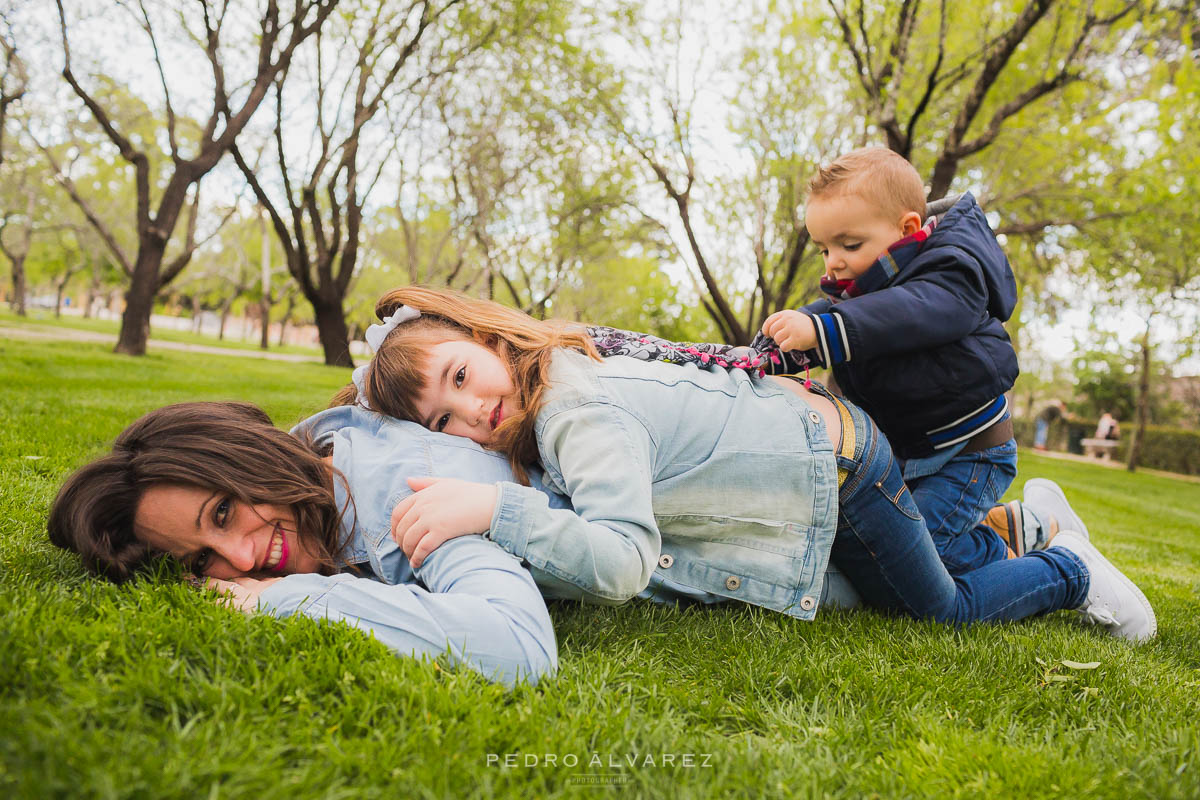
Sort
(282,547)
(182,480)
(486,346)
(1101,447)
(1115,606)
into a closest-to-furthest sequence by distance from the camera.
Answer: (182,480) < (282,547) < (486,346) < (1115,606) < (1101,447)

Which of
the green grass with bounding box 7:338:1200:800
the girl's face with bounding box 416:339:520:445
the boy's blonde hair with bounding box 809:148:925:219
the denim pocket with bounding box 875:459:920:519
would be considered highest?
the boy's blonde hair with bounding box 809:148:925:219

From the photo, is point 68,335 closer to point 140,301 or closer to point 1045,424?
point 140,301

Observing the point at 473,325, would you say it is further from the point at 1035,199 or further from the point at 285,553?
the point at 1035,199

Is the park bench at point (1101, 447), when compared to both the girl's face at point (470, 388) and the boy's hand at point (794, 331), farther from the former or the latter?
the girl's face at point (470, 388)

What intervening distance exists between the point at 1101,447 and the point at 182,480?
36.2 metres

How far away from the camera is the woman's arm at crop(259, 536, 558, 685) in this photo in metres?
1.77

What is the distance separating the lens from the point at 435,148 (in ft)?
66.3

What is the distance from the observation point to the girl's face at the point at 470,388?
2441 millimetres

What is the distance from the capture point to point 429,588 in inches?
80.5

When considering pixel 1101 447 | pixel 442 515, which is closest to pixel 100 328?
pixel 442 515

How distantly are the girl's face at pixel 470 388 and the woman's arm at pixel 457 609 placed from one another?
1.71 ft

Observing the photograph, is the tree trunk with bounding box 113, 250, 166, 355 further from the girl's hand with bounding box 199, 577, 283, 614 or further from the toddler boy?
the toddler boy

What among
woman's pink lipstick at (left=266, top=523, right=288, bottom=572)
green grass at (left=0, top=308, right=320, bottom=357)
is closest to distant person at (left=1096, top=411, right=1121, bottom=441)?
green grass at (left=0, top=308, right=320, bottom=357)

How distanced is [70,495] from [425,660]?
1.28 meters
